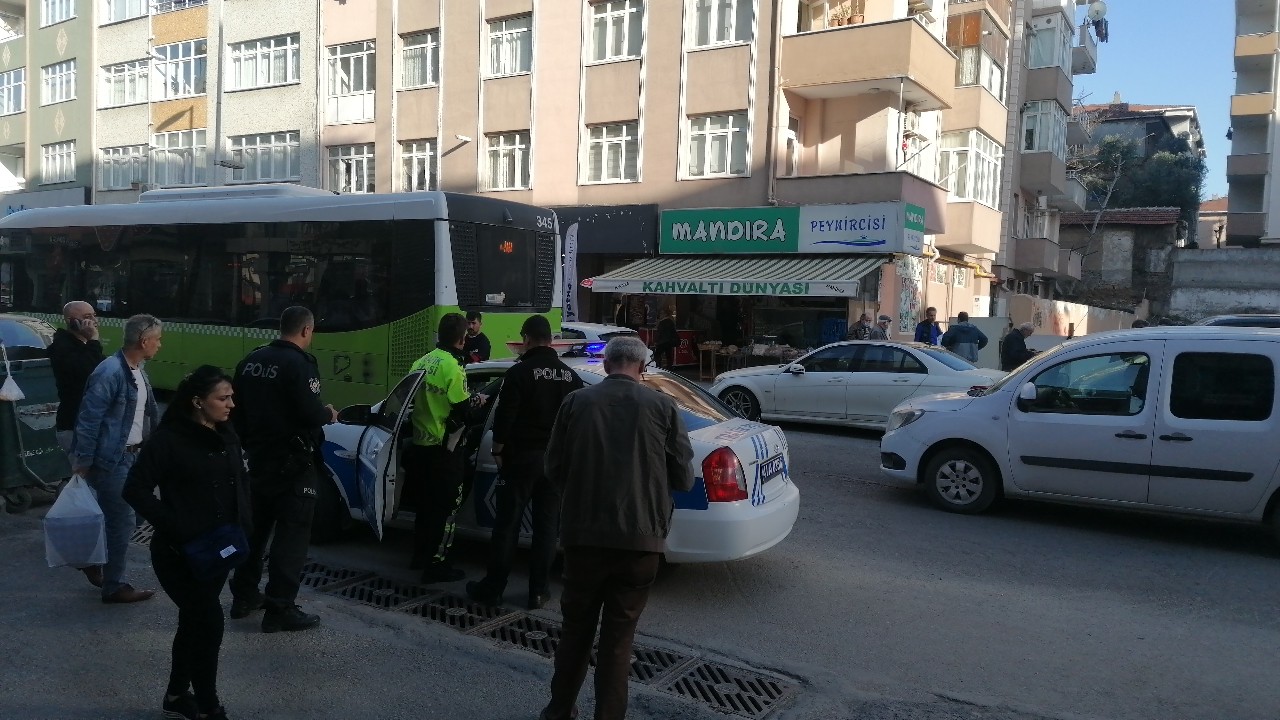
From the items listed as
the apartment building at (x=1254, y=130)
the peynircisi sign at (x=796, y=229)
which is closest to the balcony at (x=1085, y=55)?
the apartment building at (x=1254, y=130)

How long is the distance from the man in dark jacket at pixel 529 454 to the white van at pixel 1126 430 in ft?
14.3

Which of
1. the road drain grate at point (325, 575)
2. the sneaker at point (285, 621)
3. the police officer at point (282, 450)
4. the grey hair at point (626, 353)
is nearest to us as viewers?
the grey hair at point (626, 353)

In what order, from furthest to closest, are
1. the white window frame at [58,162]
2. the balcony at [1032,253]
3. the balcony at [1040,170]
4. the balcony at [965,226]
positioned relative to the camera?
the white window frame at [58,162], the balcony at [1032,253], the balcony at [1040,170], the balcony at [965,226]

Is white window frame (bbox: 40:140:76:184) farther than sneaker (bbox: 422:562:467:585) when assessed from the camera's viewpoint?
Yes

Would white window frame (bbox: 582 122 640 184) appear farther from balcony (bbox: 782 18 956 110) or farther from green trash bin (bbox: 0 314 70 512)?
green trash bin (bbox: 0 314 70 512)

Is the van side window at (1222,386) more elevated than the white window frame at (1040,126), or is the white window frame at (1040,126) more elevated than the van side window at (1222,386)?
the white window frame at (1040,126)

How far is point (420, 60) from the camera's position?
26.8m

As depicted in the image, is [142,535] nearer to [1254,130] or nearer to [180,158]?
[180,158]

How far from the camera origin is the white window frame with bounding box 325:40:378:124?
91.5 feet

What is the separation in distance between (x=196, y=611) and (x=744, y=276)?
16.8 metres

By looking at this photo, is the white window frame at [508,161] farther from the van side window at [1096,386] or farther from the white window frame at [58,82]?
the white window frame at [58,82]

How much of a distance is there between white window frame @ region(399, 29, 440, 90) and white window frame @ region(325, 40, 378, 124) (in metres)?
1.02

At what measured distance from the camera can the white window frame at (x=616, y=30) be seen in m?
22.9

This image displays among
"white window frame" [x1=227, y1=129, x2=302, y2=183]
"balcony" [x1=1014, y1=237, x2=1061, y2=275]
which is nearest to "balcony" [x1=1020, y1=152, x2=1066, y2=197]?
"balcony" [x1=1014, y1=237, x2=1061, y2=275]
